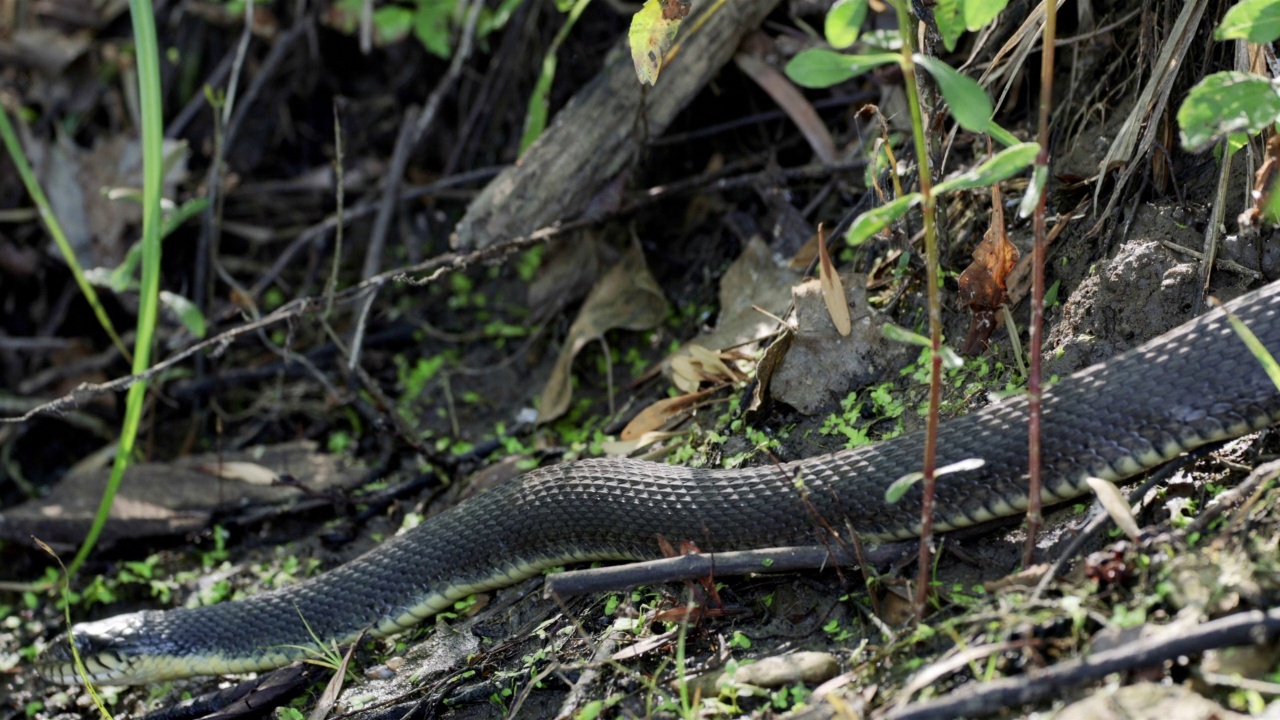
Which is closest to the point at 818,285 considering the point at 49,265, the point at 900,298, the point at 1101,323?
the point at 900,298

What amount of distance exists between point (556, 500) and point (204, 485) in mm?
2618

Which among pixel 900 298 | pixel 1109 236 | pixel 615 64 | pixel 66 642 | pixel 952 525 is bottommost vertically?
pixel 66 642

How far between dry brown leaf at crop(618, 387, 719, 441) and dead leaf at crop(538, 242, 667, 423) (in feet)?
2.28

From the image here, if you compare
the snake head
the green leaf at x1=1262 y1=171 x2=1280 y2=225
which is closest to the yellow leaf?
the green leaf at x1=1262 y1=171 x2=1280 y2=225

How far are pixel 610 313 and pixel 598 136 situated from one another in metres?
0.90

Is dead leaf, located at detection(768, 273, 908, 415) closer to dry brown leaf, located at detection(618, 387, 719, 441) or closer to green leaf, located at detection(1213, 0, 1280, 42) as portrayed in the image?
dry brown leaf, located at detection(618, 387, 719, 441)

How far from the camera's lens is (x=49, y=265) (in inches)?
275

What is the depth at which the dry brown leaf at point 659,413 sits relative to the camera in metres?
4.67

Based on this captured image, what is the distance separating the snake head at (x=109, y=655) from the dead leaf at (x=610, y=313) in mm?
2131

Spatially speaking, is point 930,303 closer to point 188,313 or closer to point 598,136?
point 598,136

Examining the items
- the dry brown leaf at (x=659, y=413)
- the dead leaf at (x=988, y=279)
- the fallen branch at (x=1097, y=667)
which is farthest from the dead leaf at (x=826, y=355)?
Result: the fallen branch at (x=1097, y=667)

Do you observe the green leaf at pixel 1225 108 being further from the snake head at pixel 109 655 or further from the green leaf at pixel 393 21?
the green leaf at pixel 393 21

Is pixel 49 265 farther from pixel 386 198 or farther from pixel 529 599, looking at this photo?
pixel 529 599

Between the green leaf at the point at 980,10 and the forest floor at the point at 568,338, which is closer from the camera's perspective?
the green leaf at the point at 980,10
